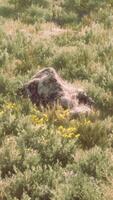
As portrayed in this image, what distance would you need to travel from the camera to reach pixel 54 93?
27.3 ft

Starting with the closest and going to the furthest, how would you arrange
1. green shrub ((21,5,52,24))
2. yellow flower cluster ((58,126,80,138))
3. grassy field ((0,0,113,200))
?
grassy field ((0,0,113,200)), yellow flower cluster ((58,126,80,138)), green shrub ((21,5,52,24))

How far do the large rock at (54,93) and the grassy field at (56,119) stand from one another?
0.24 metres

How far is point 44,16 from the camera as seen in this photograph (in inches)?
554

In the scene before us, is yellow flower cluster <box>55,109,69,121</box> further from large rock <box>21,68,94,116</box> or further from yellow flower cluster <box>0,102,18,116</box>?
yellow flower cluster <box>0,102,18,116</box>

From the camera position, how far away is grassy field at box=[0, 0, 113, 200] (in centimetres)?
597

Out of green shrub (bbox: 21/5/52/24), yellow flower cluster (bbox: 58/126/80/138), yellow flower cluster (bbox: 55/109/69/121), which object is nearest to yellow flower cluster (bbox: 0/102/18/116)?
yellow flower cluster (bbox: 55/109/69/121)

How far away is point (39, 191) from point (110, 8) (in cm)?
994

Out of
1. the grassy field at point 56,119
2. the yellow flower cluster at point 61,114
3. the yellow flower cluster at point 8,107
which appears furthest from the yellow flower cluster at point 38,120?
the yellow flower cluster at point 8,107

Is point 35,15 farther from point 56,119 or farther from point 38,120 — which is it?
point 38,120

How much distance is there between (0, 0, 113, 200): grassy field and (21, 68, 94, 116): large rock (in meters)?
0.24

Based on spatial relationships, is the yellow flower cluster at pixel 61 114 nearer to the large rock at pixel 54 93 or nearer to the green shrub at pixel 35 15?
the large rock at pixel 54 93

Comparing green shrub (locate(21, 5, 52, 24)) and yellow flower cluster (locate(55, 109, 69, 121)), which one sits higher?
green shrub (locate(21, 5, 52, 24))

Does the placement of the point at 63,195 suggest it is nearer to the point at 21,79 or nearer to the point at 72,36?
the point at 21,79

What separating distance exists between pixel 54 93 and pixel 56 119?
76 cm
